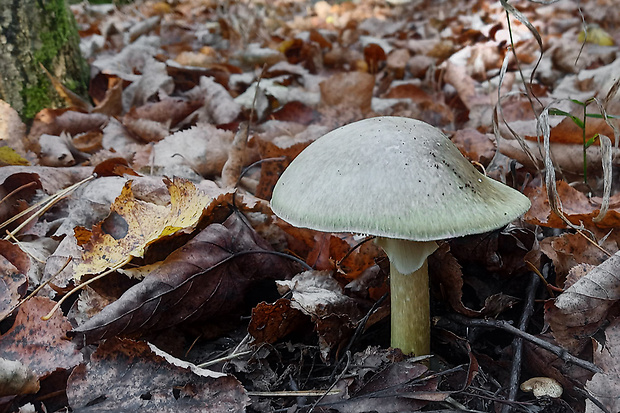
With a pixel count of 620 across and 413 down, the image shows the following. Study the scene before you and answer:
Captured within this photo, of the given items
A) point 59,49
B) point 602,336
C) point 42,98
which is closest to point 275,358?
point 602,336

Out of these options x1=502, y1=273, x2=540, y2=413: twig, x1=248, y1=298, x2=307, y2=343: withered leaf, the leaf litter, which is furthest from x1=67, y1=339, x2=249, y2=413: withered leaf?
x1=502, y1=273, x2=540, y2=413: twig

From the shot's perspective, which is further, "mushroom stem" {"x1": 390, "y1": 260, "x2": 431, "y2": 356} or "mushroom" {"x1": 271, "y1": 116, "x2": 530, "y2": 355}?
"mushroom stem" {"x1": 390, "y1": 260, "x2": 431, "y2": 356}

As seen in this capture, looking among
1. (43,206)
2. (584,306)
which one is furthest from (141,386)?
(584,306)

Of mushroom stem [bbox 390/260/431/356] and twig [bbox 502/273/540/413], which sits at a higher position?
mushroom stem [bbox 390/260/431/356]

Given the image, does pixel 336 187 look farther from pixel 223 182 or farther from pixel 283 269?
pixel 223 182

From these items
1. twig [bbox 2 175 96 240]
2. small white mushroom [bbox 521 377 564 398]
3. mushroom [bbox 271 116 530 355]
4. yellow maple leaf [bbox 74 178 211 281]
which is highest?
mushroom [bbox 271 116 530 355]

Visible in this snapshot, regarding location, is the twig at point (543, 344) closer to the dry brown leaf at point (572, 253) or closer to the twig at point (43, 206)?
the dry brown leaf at point (572, 253)

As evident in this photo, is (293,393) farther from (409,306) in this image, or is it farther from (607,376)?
(607,376)

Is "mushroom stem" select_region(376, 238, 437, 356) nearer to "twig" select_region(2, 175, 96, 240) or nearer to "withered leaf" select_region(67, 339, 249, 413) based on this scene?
"withered leaf" select_region(67, 339, 249, 413)
